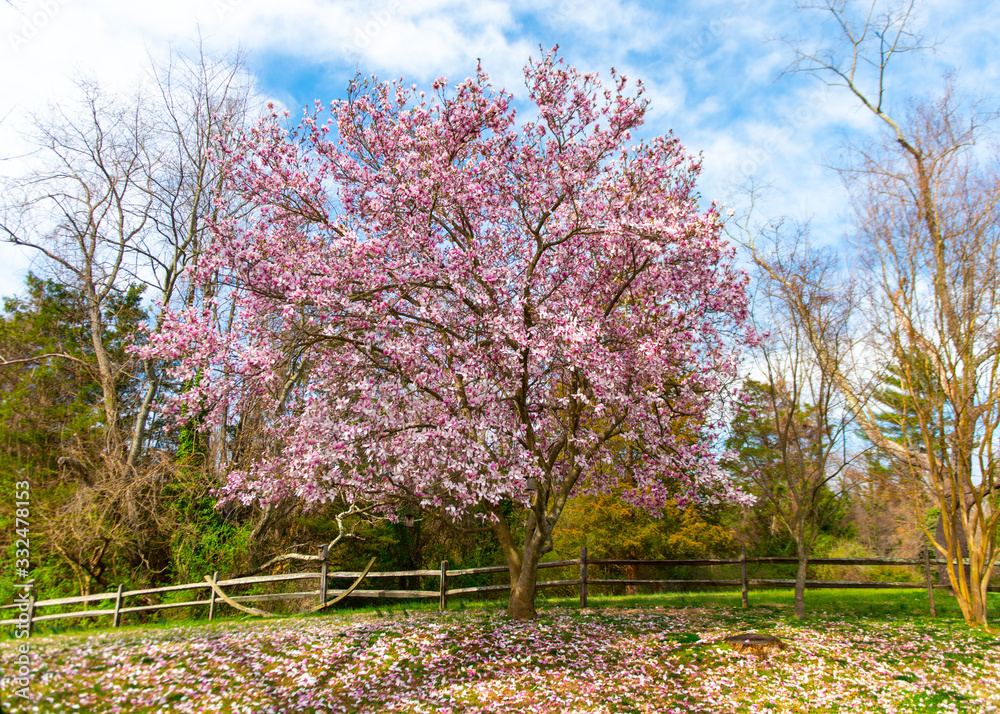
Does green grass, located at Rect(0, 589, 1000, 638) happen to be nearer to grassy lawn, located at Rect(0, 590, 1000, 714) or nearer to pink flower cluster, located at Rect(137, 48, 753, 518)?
grassy lawn, located at Rect(0, 590, 1000, 714)

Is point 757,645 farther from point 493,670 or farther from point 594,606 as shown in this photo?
point 594,606

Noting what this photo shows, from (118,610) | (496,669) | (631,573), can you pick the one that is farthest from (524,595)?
(631,573)

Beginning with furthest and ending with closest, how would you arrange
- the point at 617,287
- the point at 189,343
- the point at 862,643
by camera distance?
the point at 617,287
the point at 862,643
the point at 189,343

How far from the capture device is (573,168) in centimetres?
935

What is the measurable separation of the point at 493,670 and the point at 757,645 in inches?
145

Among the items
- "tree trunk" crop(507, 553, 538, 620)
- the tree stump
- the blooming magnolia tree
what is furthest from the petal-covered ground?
the blooming magnolia tree

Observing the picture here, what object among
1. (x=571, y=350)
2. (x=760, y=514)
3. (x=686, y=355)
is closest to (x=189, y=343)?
(x=571, y=350)

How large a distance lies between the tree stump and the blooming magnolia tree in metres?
2.27

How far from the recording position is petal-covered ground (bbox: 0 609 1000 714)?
258 inches

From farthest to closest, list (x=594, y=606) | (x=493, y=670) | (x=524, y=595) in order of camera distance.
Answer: (x=594, y=606), (x=524, y=595), (x=493, y=670)

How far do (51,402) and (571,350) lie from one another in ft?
58.8

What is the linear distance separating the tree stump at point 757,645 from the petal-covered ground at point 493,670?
14 cm

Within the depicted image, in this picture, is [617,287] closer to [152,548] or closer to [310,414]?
[310,414]

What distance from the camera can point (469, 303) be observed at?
29.3ft
